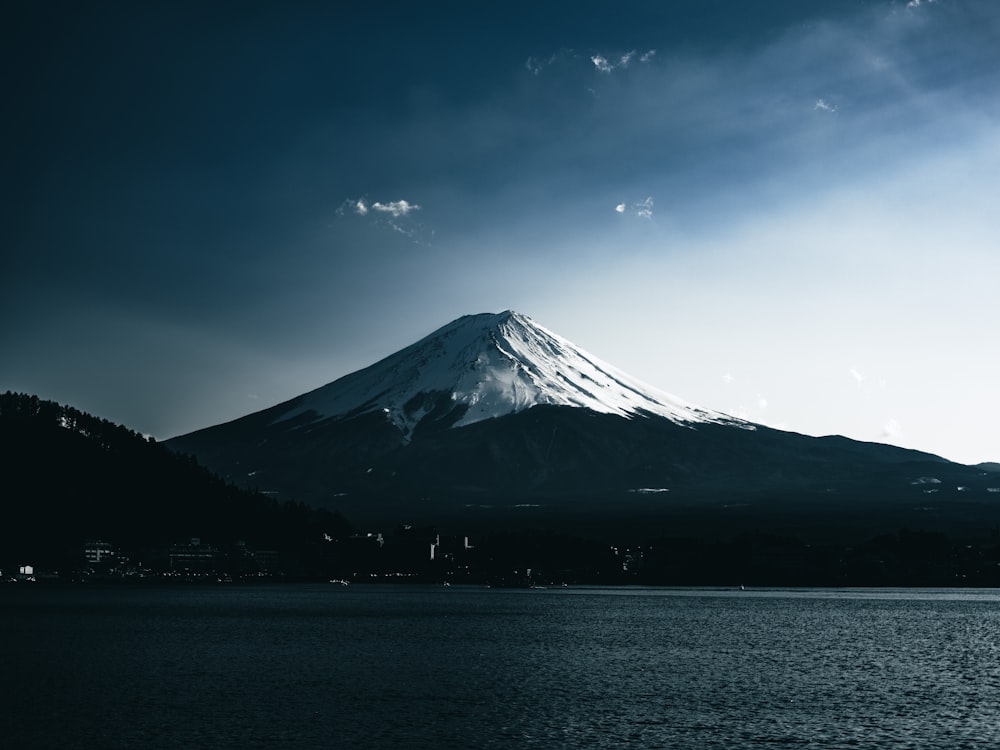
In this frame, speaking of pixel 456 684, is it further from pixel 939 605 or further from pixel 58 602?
pixel 939 605

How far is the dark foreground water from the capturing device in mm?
51969

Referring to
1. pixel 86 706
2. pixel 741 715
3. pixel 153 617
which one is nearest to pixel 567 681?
pixel 741 715

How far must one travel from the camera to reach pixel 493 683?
7125 centimetres

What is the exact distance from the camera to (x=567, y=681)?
7225 cm

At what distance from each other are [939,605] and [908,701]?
429 ft

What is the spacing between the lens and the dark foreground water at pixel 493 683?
52.0 meters

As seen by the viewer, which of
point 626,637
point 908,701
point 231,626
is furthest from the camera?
point 231,626

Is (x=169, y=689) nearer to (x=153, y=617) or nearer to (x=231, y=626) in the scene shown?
(x=231, y=626)

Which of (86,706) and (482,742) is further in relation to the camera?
(86,706)

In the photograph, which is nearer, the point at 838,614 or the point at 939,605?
the point at 838,614

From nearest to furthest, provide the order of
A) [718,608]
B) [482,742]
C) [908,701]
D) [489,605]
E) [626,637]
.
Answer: [482,742] < [908,701] < [626,637] < [718,608] < [489,605]

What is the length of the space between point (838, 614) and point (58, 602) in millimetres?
107775

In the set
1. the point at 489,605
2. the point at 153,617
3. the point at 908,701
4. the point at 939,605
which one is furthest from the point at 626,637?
the point at 939,605

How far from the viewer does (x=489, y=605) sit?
595 ft
